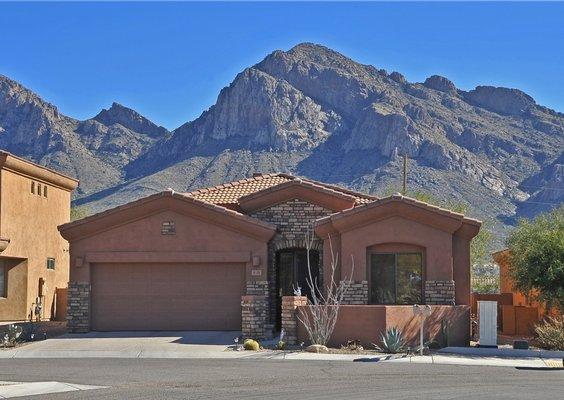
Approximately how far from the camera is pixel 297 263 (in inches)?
1106

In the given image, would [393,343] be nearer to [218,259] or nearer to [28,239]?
[218,259]

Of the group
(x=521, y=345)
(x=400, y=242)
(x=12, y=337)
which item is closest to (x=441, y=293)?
(x=400, y=242)

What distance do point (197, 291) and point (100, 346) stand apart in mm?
4011

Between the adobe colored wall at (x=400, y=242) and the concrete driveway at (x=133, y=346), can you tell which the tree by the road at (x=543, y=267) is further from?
the concrete driveway at (x=133, y=346)

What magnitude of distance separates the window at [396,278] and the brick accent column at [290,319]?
119 inches

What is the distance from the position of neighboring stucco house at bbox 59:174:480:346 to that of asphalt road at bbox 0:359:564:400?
5.90 metres

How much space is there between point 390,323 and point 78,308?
9.29 m

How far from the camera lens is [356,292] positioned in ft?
84.2

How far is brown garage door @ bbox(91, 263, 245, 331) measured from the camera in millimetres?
26609

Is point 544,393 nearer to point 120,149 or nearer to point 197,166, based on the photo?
point 197,166

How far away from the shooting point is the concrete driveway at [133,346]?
72.5ft

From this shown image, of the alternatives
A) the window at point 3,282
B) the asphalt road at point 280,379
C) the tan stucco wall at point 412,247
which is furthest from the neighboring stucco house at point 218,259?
the window at point 3,282

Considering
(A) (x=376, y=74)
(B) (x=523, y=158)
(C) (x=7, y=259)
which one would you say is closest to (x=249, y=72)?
(A) (x=376, y=74)

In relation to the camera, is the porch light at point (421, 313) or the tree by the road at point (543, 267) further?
the tree by the road at point (543, 267)
